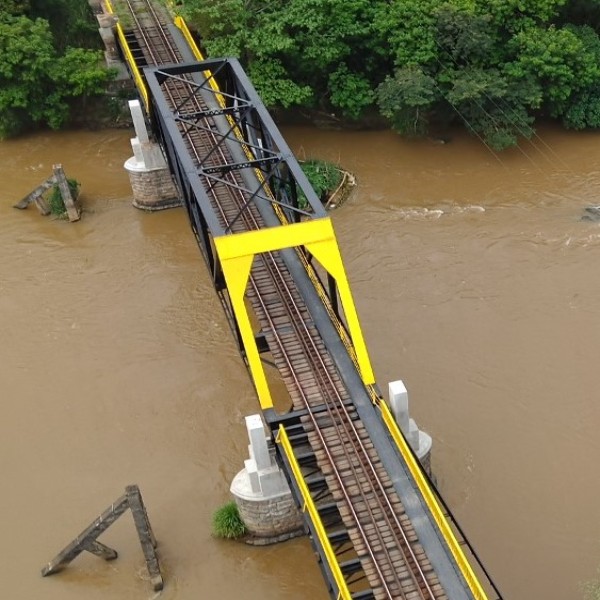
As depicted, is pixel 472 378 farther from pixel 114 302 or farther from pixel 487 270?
pixel 114 302

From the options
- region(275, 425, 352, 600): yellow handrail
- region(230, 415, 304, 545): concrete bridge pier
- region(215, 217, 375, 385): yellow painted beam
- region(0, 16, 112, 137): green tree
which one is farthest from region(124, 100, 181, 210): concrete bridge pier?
region(275, 425, 352, 600): yellow handrail

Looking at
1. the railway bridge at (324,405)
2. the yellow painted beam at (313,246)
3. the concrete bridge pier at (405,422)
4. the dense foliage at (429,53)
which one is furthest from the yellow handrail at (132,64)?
the concrete bridge pier at (405,422)

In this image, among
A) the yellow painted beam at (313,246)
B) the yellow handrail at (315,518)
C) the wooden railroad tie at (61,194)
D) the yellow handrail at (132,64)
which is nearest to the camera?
the yellow handrail at (315,518)

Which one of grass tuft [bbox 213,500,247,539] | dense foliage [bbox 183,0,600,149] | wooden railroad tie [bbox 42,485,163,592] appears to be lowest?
grass tuft [bbox 213,500,247,539]

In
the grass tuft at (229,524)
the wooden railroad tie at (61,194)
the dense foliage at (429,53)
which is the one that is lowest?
the grass tuft at (229,524)

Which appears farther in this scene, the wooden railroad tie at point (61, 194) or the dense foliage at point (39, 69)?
the dense foliage at point (39, 69)

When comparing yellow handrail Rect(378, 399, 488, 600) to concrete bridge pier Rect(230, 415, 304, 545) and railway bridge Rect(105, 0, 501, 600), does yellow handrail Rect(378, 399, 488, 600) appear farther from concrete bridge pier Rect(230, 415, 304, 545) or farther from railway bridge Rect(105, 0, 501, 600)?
concrete bridge pier Rect(230, 415, 304, 545)

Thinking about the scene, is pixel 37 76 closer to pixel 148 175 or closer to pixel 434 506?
pixel 148 175

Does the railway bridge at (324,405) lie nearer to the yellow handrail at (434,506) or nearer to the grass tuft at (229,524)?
the yellow handrail at (434,506)
